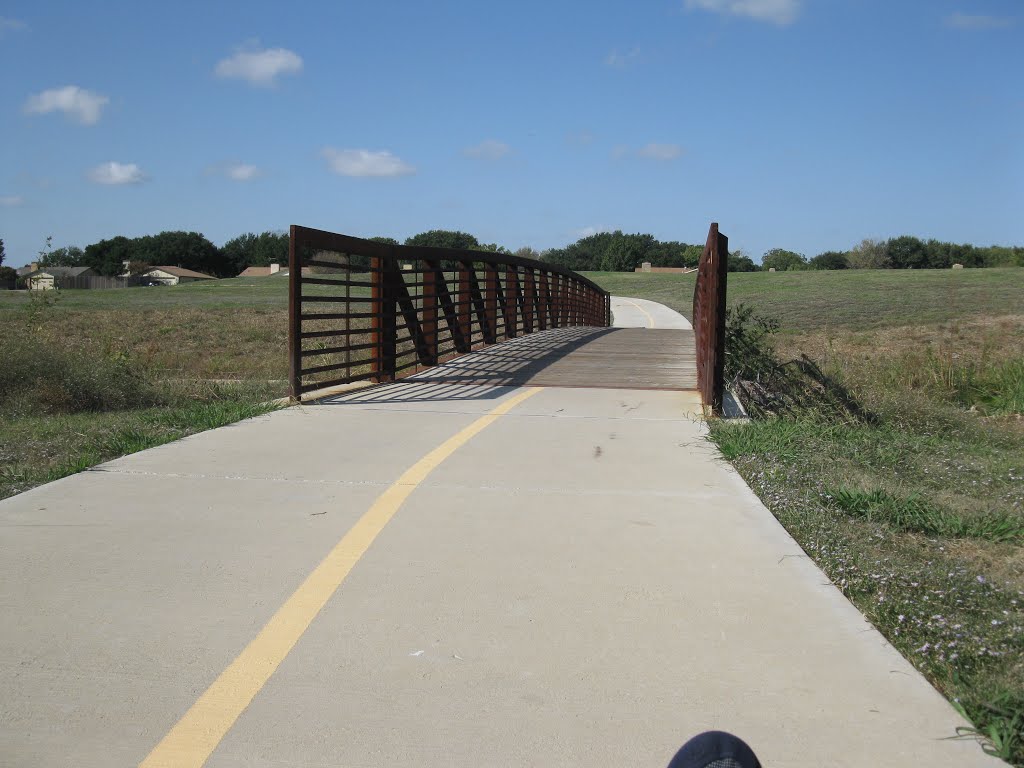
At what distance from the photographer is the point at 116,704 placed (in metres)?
3.37

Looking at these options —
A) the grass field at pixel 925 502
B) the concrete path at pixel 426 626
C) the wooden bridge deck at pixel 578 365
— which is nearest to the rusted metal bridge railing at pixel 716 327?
the grass field at pixel 925 502

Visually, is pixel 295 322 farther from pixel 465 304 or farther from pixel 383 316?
pixel 465 304

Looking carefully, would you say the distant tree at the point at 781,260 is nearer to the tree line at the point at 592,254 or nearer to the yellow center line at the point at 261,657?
the tree line at the point at 592,254

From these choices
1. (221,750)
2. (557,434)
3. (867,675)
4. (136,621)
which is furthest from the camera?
(557,434)

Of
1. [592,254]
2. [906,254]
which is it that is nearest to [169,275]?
[592,254]

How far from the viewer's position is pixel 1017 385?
13609mm

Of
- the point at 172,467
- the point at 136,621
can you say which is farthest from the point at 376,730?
the point at 172,467

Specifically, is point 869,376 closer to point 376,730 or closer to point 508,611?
point 508,611

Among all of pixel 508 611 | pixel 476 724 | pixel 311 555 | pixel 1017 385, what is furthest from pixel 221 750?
pixel 1017 385

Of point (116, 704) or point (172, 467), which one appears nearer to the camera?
point (116, 704)

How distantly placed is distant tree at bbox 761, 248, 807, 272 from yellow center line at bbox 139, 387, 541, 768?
6686 inches

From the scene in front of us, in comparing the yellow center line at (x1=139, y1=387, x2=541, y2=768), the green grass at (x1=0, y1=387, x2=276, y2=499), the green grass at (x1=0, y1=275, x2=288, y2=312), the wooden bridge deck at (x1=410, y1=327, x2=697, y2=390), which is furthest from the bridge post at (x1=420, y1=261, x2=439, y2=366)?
the green grass at (x1=0, y1=275, x2=288, y2=312)

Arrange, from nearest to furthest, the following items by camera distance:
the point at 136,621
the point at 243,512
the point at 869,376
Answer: the point at 136,621, the point at 243,512, the point at 869,376

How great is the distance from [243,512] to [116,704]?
2347 mm
